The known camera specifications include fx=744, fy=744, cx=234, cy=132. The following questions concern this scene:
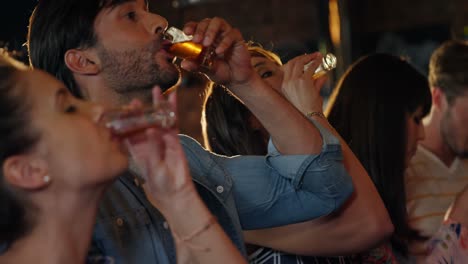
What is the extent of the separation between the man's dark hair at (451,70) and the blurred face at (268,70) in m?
0.81

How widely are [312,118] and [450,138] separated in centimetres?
99

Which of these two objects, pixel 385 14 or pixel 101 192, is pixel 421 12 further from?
pixel 101 192

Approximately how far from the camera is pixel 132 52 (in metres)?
1.71

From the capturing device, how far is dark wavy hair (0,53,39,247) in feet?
3.93

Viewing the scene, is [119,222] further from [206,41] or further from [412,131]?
[412,131]

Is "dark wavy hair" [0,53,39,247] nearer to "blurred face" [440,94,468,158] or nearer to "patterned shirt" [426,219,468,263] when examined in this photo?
"patterned shirt" [426,219,468,263]

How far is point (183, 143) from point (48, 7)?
453 millimetres

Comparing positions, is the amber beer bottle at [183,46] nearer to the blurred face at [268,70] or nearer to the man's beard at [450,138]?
the blurred face at [268,70]

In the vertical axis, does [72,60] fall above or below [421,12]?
above

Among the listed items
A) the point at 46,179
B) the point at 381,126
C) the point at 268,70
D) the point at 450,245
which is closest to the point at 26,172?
the point at 46,179

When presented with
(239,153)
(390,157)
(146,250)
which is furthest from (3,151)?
(390,157)

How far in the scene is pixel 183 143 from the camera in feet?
5.85

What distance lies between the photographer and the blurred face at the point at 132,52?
168 centimetres

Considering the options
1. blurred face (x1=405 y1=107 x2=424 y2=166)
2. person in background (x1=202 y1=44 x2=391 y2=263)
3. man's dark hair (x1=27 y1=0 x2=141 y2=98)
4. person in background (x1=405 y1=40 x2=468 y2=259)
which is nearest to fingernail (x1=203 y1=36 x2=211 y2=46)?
man's dark hair (x1=27 y1=0 x2=141 y2=98)
